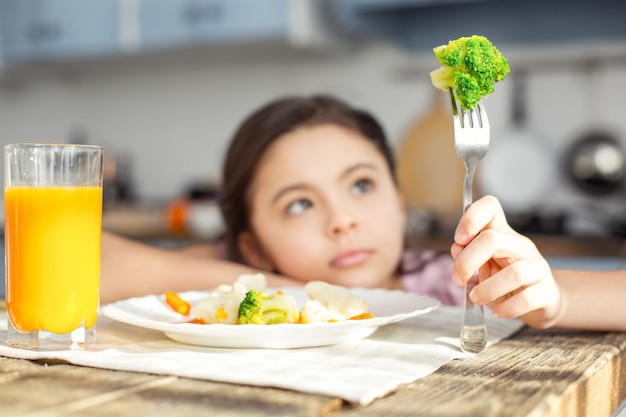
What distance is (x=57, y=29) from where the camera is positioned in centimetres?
349

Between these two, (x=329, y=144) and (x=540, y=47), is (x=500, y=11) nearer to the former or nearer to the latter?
(x=540, y=47)

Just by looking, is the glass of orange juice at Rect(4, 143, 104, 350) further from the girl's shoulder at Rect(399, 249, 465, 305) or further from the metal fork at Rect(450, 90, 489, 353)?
the girl's shoulder at Rect(399, 249, 465, 305)

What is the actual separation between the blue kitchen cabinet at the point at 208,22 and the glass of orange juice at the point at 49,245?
225 centimetres

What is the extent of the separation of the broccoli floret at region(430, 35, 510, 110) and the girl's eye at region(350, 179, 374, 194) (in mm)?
764

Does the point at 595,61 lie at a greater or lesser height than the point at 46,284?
greater

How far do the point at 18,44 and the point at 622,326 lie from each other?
320 centimetres

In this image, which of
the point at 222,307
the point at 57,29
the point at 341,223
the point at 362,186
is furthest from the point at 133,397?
the point at 57,29

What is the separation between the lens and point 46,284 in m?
0.83

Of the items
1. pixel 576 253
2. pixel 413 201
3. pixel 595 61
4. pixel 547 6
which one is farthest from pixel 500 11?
pixel 576 253

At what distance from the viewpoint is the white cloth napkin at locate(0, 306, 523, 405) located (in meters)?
0.68

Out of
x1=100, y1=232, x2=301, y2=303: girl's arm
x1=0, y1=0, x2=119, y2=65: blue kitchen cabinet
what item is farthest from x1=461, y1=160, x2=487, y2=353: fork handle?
x1=0, y1=0, x2=119, y2=65: blue kitchen cabinet

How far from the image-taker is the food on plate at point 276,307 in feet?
2.85

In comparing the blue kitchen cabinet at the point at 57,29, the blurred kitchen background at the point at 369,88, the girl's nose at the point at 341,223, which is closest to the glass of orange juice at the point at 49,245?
the girl's nose at the point at 341,223

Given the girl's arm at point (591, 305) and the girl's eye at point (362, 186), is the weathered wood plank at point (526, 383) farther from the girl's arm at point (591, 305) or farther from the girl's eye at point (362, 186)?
the girl's eye at point (362, 186)
